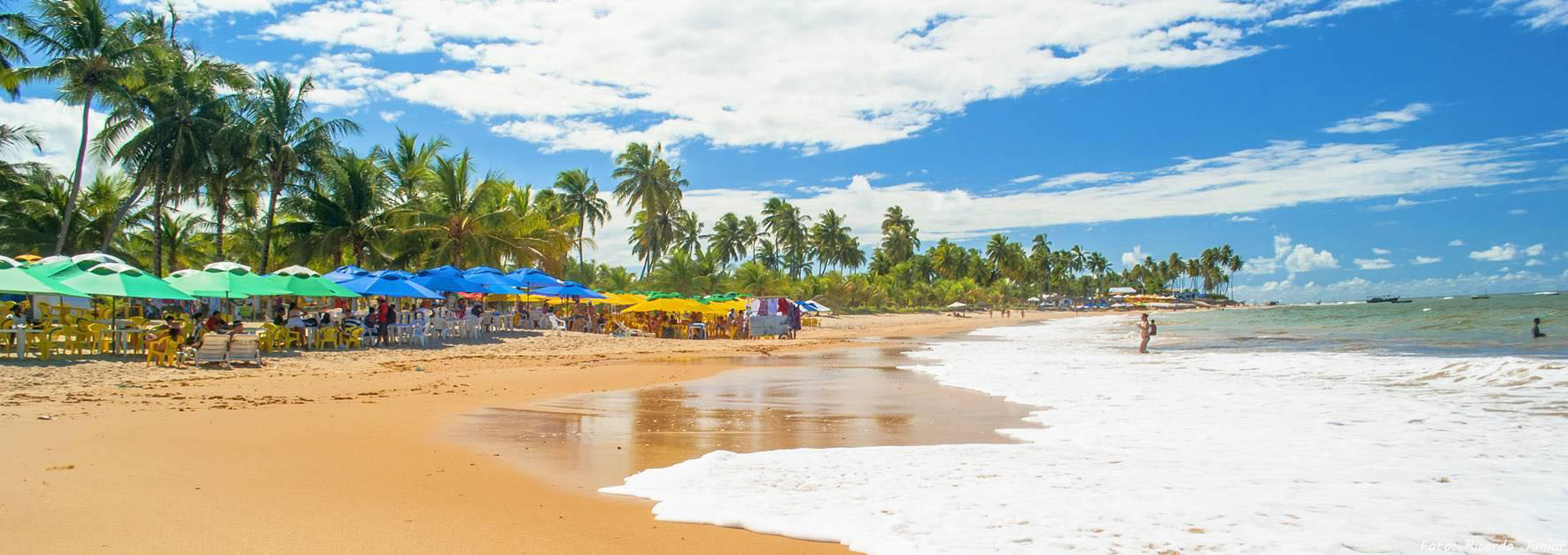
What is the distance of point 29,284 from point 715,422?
39.3 feet

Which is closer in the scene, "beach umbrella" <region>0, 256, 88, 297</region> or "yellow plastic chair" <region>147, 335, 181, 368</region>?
"beach umbrella" <region>0, 256, 88, 297</region>

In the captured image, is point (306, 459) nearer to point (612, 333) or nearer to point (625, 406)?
point (625, 406)

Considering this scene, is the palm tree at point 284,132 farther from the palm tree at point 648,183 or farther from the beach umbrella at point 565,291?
the palm tree at point 648,183

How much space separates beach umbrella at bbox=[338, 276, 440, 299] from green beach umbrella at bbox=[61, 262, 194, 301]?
4460 mm

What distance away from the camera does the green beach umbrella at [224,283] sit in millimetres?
15952

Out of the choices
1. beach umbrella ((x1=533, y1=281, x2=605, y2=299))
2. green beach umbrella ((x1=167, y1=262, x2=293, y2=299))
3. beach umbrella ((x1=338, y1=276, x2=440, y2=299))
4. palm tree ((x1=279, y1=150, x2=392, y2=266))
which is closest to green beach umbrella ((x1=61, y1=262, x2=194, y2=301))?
green beach umbrella ((x1=167, y1=262, x2=293, y2=299))

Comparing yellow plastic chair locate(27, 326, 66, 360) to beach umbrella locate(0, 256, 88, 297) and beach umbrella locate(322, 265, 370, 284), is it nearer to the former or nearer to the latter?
beach umbrella locate(0, 256, 88, 297)

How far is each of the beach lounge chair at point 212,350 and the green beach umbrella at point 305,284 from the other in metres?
3.80

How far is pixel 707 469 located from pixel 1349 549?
3.82 m

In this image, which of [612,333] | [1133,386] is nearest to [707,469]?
[1133,386]

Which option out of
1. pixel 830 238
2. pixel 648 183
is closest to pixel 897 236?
pixel 830 238

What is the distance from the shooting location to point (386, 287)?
19.5m

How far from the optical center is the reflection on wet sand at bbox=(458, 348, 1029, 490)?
6.62 m

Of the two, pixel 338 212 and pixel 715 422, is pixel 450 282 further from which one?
pixel 715 422
